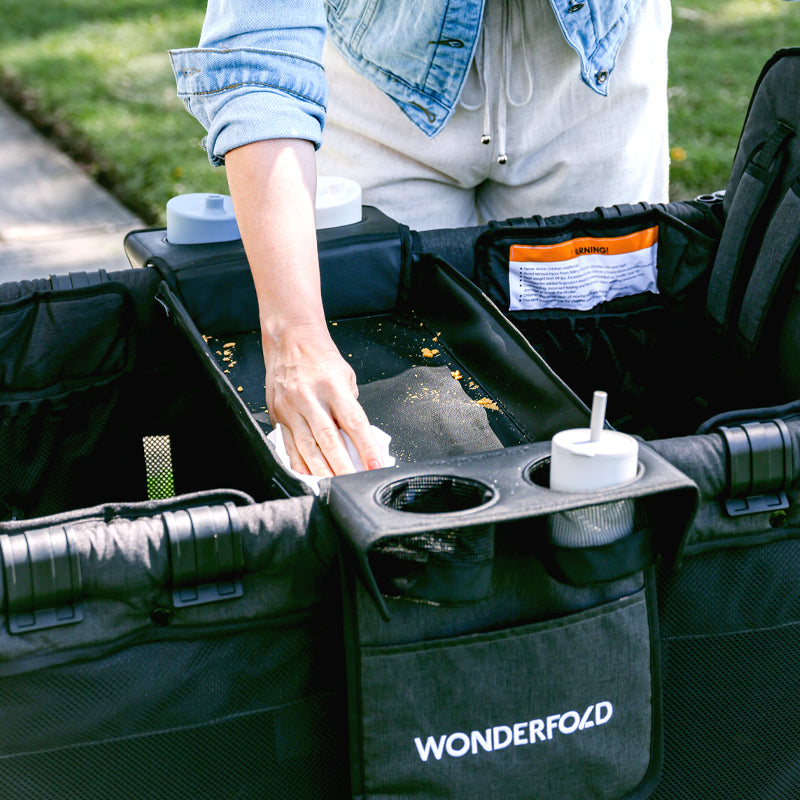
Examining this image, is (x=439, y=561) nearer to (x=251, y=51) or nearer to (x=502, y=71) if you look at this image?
(x=251, y=51)

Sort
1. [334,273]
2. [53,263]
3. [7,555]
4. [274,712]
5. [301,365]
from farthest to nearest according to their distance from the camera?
[53,263], [334,273], [301,365], [274,712], [7,555]

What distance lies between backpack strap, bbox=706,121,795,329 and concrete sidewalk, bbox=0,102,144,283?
2.08 m

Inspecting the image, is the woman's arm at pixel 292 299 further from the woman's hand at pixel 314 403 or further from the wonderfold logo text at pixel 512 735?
the wonderfold logo text at pixel 512 735

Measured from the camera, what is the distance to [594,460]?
2.53ft

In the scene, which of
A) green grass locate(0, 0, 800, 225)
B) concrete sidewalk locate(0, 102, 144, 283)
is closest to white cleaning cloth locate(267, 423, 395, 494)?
concrete sidewalk locate(0, 102, 144, 283)

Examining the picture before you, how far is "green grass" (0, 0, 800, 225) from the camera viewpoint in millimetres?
3676

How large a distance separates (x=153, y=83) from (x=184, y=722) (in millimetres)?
4335

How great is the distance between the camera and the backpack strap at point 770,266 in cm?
131

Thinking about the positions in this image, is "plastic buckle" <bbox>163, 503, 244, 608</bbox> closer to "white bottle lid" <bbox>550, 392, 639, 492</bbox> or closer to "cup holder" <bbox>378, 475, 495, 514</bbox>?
"cup holder" <bbox>378, 475, 495, 514</bbox>

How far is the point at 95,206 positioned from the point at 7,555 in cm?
303

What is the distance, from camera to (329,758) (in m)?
0.93

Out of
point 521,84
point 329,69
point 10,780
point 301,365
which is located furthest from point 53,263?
point 10,780

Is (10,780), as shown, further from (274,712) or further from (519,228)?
(519,228)

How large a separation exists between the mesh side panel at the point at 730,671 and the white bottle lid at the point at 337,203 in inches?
29.7
